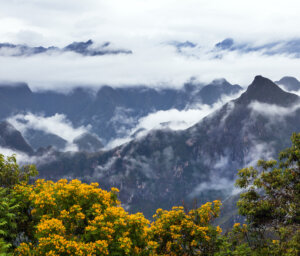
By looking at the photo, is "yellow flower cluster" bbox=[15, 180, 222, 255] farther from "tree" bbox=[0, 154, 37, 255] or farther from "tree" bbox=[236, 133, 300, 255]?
"tree" bbox=[236, 133, 300, 255]

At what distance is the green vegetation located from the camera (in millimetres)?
25462

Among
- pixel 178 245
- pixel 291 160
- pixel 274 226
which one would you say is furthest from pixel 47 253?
pixel 291 160

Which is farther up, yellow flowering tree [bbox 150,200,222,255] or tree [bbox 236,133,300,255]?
tree [bbox 236,133,300,255]

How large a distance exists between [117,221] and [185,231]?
33.3 feet

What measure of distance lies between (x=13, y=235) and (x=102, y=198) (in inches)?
312

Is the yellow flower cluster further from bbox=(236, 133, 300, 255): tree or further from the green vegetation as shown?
bbox=(236, 133, 300, 255): tree

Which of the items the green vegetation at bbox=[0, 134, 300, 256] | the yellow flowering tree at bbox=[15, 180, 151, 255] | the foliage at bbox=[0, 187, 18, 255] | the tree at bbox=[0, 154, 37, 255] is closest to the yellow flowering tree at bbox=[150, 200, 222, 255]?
the green vegetation at bbox=[0, 134, 300, 256]

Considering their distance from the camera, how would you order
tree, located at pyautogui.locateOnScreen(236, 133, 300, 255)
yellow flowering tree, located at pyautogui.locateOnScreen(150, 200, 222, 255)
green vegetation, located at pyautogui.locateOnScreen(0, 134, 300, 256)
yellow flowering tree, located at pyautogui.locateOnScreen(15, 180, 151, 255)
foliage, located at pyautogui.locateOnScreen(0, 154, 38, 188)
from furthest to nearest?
foliage, located at pyautogui.locateOnScreen(0, 154, 38, 188) → yellow flowering tree, located at pyautogui.locateOnScreen(150, 200, 222, 255) → tree, located at pyautogui.locateOnScreen(236, 133, 300, 255) → green vegetation, located at pyautogui.locateOnScreen(0, 134, 300, 256) → yellow flowering tree, located at pyautogui.locateOnScreen(15, 180, 151, 255)

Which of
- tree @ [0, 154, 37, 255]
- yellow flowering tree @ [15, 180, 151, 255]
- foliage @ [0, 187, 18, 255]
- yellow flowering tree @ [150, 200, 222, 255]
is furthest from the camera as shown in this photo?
yellow flowering tree @ [150, 200, 222, 255]

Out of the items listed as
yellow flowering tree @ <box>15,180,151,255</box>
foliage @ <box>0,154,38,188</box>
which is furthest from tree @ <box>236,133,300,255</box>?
foliage @ <box>0,154,38,188</box>

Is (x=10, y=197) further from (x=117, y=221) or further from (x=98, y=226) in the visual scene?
(x=117, y=221)

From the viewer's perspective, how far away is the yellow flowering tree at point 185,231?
33844 mm

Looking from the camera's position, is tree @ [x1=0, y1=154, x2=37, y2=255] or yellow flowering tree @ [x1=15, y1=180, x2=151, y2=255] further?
tree @ [x1=0, y1=154, x2=37, y2=255]

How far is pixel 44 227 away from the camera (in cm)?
2392
